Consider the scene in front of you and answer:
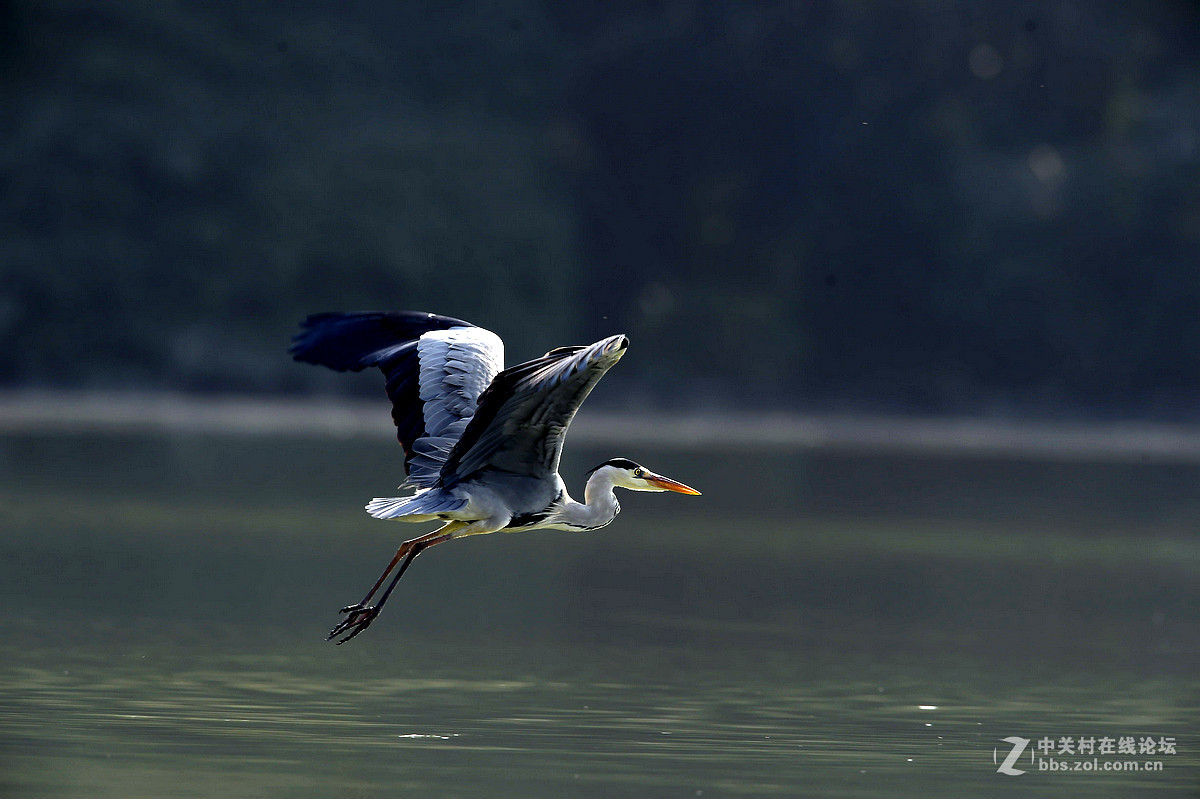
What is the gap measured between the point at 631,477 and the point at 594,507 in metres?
0.47

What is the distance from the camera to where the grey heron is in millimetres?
11930

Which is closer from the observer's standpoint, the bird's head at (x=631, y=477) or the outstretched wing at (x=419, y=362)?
the outstretched wing at (x=419, y=362)

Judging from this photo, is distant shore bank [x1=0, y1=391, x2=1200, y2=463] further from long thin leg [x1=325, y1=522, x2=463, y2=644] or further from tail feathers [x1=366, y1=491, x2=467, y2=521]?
tail feathers [x1=366, y1=491, x2=467, y2=521]

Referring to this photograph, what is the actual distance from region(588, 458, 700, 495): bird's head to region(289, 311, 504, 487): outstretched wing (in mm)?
1020

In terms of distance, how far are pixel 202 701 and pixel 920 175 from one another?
4631cm

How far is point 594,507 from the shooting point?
1309cm

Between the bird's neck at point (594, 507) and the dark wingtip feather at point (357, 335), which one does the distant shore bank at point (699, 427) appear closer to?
the dark wingtip feather at point (357, 335)

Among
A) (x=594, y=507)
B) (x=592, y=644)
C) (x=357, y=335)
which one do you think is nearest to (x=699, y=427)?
(x=592, y=644)

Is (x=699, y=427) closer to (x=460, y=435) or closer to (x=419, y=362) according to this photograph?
(x=419, y=362)

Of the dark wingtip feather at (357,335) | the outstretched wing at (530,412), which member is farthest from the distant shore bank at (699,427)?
the outstretched wing at (530,412)

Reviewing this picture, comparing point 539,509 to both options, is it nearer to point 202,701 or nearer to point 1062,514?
point 202,701

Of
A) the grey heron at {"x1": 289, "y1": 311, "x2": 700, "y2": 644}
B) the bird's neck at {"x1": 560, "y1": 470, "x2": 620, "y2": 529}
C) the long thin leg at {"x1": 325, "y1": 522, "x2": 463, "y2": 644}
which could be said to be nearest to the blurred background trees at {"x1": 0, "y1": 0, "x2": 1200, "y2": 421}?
the grey heron at {"x1": 289, "y1": 311, "x2": 700, "y2": 644}

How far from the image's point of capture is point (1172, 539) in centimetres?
2462

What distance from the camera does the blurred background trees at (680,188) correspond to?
52.3 meters
